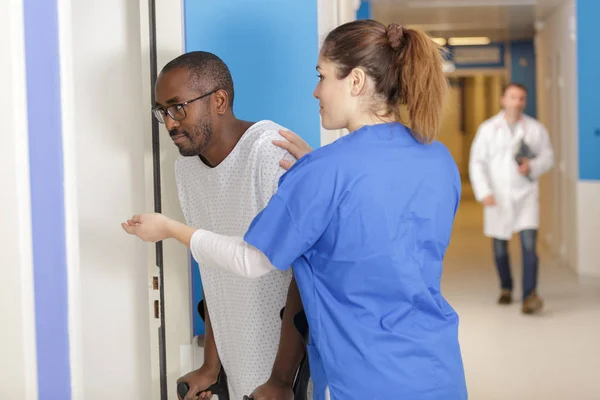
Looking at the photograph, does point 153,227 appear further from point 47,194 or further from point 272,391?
point 272,391

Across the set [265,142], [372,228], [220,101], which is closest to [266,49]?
[220,101]

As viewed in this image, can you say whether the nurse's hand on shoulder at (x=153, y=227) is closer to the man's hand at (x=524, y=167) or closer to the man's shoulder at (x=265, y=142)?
the man's shoulder at (x=265, y=142)

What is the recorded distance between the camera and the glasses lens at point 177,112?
2.03 metres

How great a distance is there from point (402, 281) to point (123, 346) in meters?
1.18

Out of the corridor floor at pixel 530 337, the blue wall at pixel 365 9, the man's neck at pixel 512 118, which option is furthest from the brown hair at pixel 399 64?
the blue wall at pixel 365 9

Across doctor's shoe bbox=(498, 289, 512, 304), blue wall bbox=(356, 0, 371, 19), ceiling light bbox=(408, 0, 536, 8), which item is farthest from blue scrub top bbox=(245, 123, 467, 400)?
ceiling light bbox=(408, 0, 536, 8)

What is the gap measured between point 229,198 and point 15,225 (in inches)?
21.2

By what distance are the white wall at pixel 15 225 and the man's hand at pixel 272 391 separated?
50cm

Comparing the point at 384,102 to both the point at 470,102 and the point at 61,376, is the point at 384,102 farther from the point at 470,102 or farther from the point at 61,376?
the point at 470,102

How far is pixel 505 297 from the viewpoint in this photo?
23.0ft

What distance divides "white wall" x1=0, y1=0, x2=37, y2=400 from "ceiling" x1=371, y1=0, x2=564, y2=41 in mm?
8424

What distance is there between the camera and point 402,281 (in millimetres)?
1687

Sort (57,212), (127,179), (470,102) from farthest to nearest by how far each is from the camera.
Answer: (470,102) → (127,179) → (57,212)

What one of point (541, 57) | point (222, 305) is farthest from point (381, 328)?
point (541, 57)
